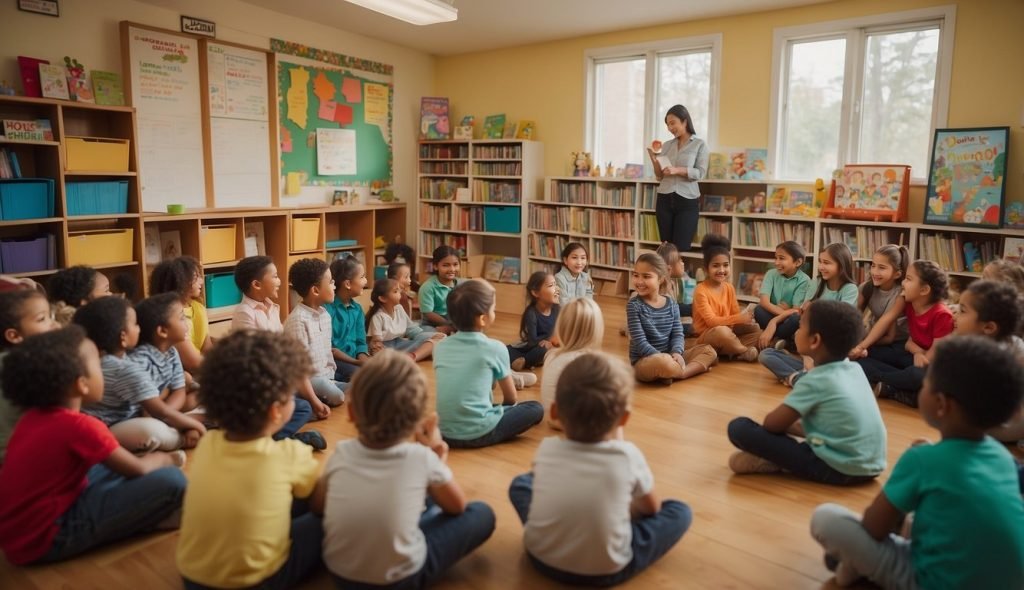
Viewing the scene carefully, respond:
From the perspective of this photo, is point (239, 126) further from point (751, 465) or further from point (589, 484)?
point (589, 484)

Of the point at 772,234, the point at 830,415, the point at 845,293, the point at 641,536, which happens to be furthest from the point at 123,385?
the point at 772,234

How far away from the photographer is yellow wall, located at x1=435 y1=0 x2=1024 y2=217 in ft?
16.6

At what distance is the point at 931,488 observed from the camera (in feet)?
5.54

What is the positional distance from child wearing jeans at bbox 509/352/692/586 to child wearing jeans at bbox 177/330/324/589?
0.64m

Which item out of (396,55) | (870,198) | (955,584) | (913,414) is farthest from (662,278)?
(396,55)

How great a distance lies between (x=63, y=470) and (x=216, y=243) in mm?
4038

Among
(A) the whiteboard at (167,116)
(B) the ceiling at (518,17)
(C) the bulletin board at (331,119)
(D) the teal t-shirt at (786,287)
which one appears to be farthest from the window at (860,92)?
(A) the whiteboard at (167,116)

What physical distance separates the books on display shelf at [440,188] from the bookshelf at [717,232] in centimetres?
96

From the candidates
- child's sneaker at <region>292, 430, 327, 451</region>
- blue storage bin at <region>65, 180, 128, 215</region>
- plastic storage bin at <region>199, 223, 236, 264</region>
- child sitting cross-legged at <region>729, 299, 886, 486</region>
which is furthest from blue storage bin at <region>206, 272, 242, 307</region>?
child sitting cross-legged at <region>729, 299, 886, 486</region>

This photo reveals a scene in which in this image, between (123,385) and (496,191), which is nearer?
(123,385)

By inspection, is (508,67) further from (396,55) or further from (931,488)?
(931,488)

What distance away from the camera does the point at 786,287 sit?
15.7 feet

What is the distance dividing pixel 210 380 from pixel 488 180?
6.12 meters

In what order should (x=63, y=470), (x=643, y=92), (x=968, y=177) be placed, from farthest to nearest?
(x=643, y=92), (x=968, y=177), (x=63, y=470)
